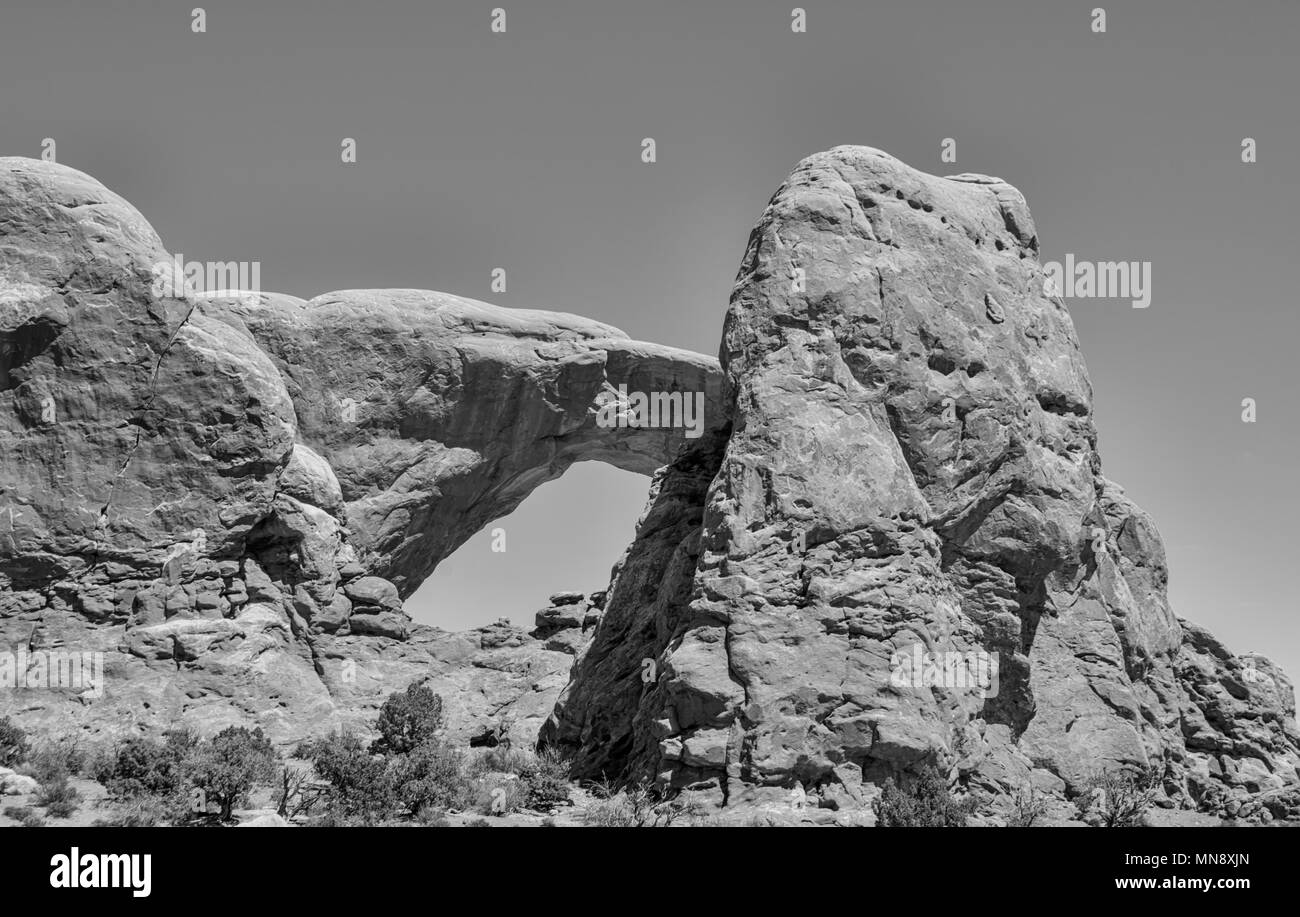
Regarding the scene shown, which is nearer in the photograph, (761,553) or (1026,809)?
(1026,809)

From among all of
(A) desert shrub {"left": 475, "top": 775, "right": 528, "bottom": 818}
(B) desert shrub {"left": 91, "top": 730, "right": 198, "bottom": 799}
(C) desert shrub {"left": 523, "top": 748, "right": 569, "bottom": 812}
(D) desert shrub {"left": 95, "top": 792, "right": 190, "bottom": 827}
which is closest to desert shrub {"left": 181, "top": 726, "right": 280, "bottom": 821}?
(B) desert shrub {"left": 91, "top": 730, "right": 198, "bottom": 799}

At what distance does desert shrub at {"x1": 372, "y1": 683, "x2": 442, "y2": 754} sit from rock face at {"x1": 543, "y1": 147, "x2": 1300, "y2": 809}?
1974 millimetres

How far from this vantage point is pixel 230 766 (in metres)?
15.0

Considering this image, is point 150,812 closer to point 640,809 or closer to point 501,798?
point 501,798

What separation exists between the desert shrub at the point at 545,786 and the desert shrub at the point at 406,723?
2.58 metres

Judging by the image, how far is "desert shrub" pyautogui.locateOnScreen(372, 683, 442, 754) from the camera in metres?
19.4

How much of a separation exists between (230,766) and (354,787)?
146 cm

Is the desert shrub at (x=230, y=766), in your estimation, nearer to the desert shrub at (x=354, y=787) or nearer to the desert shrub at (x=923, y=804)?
the desert shrub at (x=354, y=787)

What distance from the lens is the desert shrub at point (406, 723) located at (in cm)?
1942

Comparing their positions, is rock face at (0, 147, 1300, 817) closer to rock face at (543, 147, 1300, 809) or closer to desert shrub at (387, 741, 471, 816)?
rock face at (543, 147, 1300, 809)

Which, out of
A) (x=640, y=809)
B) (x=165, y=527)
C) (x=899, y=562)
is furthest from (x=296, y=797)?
(x=899, y=562)

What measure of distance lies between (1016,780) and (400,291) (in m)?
19.9

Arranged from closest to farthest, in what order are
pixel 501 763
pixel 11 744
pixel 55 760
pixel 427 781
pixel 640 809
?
pixel 640 809
pixel 427 781
pixel 55 760
pixel 11 744
pixel 501 763
